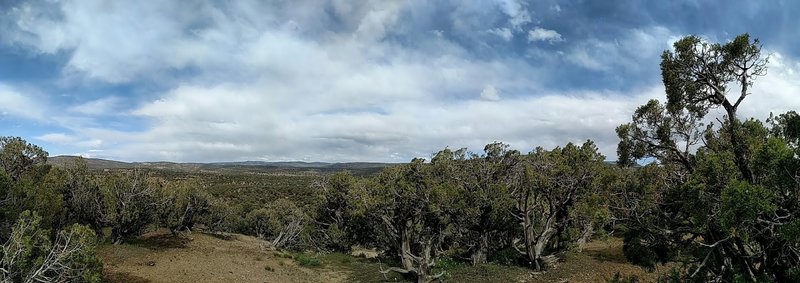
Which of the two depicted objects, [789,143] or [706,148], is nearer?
[789,143]

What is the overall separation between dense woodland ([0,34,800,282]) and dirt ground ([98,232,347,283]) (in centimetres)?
247

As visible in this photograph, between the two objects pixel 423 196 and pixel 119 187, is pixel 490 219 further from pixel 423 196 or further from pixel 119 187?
pixel 119 187

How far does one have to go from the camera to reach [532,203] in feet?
89.0

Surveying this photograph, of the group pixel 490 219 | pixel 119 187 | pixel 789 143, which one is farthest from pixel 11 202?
pixel 789 143

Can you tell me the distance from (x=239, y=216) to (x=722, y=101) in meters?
53.7

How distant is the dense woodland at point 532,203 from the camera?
930 centimetres

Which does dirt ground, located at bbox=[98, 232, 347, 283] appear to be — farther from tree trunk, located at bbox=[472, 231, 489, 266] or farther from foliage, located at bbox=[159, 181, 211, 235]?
tree trunk, located at bbox=[472, 231, 489, 266]

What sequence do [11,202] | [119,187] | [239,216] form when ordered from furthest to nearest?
[239,216]
[119,187]
[11,202]

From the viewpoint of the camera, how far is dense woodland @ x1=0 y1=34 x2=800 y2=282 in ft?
30.5

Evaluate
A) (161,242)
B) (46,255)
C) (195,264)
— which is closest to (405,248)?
(46,255)

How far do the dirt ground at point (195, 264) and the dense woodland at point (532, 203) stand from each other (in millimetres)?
2468

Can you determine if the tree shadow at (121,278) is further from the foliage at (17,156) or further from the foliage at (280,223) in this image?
the foliage at (280,223)

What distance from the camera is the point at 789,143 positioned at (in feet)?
30.0

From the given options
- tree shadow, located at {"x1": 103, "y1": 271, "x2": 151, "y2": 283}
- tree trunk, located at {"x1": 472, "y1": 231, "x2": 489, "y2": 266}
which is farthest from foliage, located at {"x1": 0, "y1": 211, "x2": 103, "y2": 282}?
tree trunk, located at {"x1": 472, "y1": 231, "x2": 489, "y2": 266}
